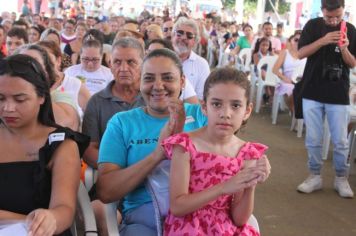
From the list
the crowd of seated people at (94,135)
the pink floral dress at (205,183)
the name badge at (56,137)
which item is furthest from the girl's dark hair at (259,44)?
the name badge at (56,137)

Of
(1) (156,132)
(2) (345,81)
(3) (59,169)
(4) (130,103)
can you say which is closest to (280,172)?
(2) (345,81)

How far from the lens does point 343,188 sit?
4.50m

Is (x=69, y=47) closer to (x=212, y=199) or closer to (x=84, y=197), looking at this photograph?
(x=84, y=197)

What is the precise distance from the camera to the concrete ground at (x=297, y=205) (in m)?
3.83

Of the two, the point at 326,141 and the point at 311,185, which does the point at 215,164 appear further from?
the point at 326,141

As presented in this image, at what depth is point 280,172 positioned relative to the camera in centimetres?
523

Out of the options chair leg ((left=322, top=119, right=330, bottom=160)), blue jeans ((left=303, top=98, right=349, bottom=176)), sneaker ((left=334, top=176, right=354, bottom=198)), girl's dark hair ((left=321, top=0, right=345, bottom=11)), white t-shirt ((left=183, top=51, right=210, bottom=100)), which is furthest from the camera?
chair leg ((left=322, top=119, right=330, bottom=160))

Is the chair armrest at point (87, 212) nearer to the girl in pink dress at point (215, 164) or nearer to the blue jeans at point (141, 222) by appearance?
the blue jeans at point (141, 222)

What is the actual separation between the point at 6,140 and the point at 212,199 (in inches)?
36.3

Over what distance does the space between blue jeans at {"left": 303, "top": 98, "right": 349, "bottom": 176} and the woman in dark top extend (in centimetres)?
279

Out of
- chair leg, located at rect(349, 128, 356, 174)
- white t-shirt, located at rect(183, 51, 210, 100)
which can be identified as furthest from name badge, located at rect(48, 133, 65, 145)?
chair leg, located at rect(349, 128, 356, 174)

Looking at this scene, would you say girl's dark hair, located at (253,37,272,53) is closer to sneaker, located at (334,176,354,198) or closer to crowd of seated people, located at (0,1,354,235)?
sneaker, located at (334,176,354,198)

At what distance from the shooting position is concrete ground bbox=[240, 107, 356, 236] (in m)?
3.83

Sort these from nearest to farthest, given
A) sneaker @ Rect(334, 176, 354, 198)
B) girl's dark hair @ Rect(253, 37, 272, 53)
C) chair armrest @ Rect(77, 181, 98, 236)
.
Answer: chair armrest @ Rect(77, 181, 98, 236) → sneaker @ Rect(334, 176, 354, 198) → girl's dark hair @ Rect(253, 37, 272, 53)
